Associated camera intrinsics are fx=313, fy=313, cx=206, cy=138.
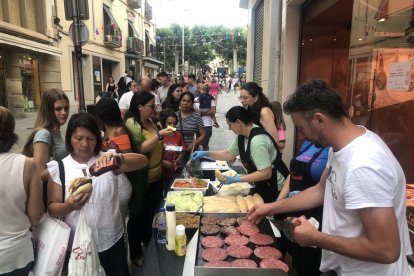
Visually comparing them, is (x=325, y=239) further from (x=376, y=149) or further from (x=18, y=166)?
(x=18, y=166)

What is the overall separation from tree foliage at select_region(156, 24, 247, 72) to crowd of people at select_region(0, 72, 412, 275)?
142ft

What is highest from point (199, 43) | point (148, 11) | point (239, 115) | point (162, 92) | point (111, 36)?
point (148, 11)

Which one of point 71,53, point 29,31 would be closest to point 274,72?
point 29,31

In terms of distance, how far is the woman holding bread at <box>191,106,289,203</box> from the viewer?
9.39 feet

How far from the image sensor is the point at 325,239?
1.45 metres

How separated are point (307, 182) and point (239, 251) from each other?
96 cm

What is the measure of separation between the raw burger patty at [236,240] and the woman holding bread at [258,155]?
2.41ft

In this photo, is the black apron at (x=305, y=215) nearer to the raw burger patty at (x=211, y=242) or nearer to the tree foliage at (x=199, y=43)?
the raw burger patty at (x=211, y=242)

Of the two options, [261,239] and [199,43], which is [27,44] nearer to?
[261,239]

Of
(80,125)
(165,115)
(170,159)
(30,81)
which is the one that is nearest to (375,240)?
(80,125)

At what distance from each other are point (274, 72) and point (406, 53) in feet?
15.0

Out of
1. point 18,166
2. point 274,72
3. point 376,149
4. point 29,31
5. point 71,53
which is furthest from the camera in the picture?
point 71,53

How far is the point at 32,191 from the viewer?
6.33ft

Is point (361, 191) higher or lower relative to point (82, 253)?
higher
